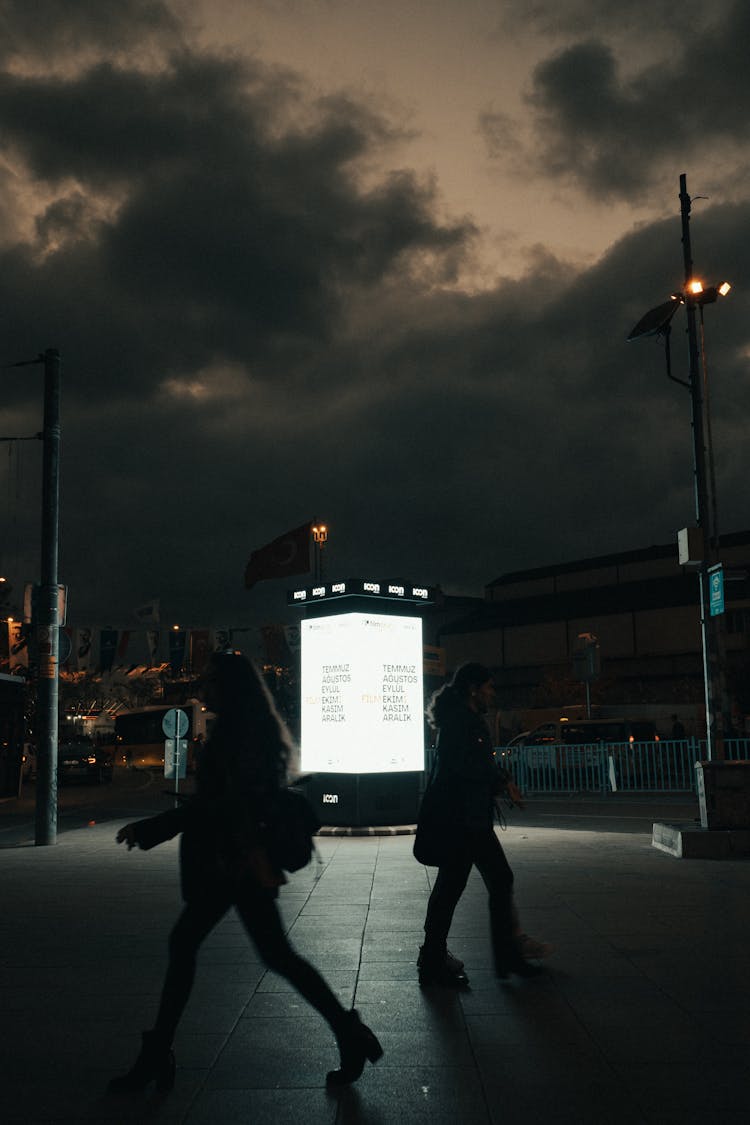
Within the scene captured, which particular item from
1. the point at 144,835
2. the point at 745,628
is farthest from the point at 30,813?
the point at 745,628

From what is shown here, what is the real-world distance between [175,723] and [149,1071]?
1546 cm

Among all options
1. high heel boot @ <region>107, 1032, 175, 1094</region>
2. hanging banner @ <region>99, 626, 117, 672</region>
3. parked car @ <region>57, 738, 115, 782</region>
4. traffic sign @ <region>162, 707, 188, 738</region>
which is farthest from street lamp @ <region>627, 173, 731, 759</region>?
hanging banner @ <region>99, 626, 117, 672</region>

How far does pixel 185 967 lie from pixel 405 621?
37.1 feet

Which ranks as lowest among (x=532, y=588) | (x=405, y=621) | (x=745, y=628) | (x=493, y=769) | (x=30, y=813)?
(x=30, y=813)

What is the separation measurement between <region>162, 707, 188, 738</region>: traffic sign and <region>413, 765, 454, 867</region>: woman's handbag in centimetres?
1350

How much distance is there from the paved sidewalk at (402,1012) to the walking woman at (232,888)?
0.17m

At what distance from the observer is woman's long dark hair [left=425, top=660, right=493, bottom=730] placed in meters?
6.50

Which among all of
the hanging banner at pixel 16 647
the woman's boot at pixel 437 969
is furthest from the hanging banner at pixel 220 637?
the woman's boot at pixel 437 969

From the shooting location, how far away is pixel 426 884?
1025 centimetres

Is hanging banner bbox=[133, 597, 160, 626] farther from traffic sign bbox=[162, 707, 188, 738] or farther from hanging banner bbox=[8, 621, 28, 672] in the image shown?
traffic sign bbox=[162, 707, 188, 738]

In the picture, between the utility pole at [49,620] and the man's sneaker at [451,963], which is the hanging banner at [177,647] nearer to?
the utility pole at [49,620]

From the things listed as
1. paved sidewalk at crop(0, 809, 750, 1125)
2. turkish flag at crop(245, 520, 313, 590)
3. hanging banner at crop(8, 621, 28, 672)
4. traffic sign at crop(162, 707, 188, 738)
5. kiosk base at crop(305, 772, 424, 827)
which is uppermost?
turkish flag at crop(245, 520, 313, 590)

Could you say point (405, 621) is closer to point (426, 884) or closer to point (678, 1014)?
point (426, 884)

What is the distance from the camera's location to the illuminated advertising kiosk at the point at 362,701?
49.3ft
